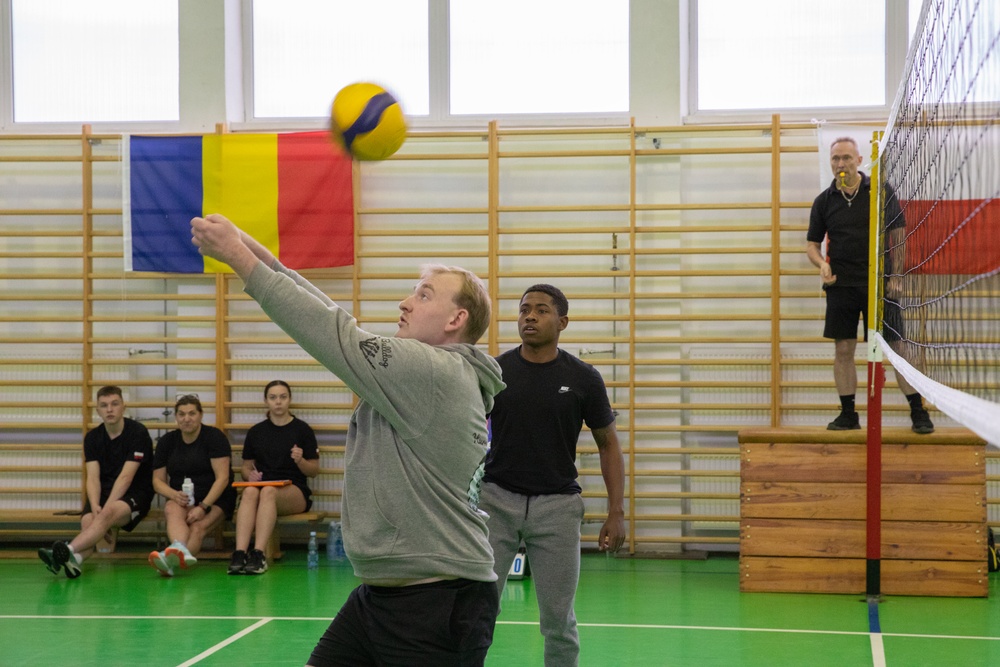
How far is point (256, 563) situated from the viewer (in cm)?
755

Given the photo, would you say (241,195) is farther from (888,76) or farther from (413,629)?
(413,629)

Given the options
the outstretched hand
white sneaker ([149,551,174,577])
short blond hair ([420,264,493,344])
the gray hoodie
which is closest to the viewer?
the outstretched hand

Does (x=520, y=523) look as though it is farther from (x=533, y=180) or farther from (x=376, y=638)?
(x=533, y=180)

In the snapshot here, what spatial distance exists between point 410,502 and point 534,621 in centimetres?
394

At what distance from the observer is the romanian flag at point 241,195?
8.29m

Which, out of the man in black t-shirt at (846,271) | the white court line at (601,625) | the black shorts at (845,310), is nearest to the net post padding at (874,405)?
the man in black t-shirt at (846,271)

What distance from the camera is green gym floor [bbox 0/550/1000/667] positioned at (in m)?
5.34

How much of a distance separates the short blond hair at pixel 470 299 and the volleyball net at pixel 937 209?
4.00 feet

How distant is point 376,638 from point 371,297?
6.09m

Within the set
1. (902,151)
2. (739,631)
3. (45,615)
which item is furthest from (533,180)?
(45,615)

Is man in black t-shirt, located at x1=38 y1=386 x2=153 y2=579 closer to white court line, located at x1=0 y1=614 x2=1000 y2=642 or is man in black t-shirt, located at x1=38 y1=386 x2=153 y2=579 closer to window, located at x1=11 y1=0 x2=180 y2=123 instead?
white court line, located at x1=0 y1=614 x2=1000 y2=642

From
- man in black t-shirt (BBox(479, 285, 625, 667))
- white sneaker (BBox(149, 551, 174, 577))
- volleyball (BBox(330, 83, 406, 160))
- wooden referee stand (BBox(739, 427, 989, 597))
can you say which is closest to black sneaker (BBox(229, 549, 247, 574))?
white sneaker (BBox(149, 551, 174, 577))

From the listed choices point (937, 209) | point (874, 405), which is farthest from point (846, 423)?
point (937, 209)

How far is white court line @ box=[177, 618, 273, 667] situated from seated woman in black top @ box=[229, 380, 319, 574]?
1677 mm
